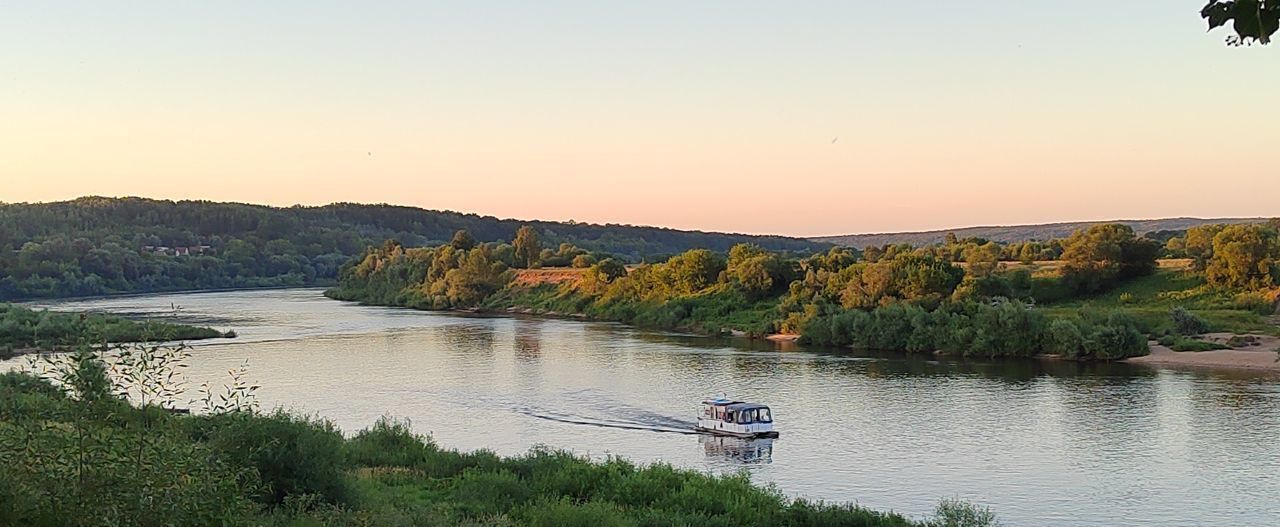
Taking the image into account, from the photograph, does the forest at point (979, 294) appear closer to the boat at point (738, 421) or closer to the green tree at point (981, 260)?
the green tree at point (981, 260)

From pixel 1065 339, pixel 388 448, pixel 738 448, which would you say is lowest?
pixel 738 448

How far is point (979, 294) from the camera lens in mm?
55875

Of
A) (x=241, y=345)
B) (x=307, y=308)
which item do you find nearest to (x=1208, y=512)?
(x=241, y=345)

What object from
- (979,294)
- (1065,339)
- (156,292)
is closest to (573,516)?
(1065,339)

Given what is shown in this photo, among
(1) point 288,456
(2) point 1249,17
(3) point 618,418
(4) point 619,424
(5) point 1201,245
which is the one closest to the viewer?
(2) point 1249,17

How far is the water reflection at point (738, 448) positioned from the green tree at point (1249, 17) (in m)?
24.6

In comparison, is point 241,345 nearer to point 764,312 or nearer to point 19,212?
point 764,312

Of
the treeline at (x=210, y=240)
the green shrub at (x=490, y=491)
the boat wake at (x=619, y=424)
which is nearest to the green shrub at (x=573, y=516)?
the green shrub at (x=490, y=491)

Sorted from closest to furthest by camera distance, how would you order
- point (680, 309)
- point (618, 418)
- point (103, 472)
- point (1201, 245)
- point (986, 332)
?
point (103, 472) → point (618, 418) → point (986, 332) → point (1201, 245) → point (680, 309)

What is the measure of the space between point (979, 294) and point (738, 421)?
29.2 meters

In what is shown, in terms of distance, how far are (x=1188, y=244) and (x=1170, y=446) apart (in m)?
38.9

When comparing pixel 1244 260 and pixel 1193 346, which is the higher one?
pixel 1244 260

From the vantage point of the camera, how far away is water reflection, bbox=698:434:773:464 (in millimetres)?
27986

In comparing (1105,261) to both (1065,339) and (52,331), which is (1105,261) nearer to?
(1065,339)
